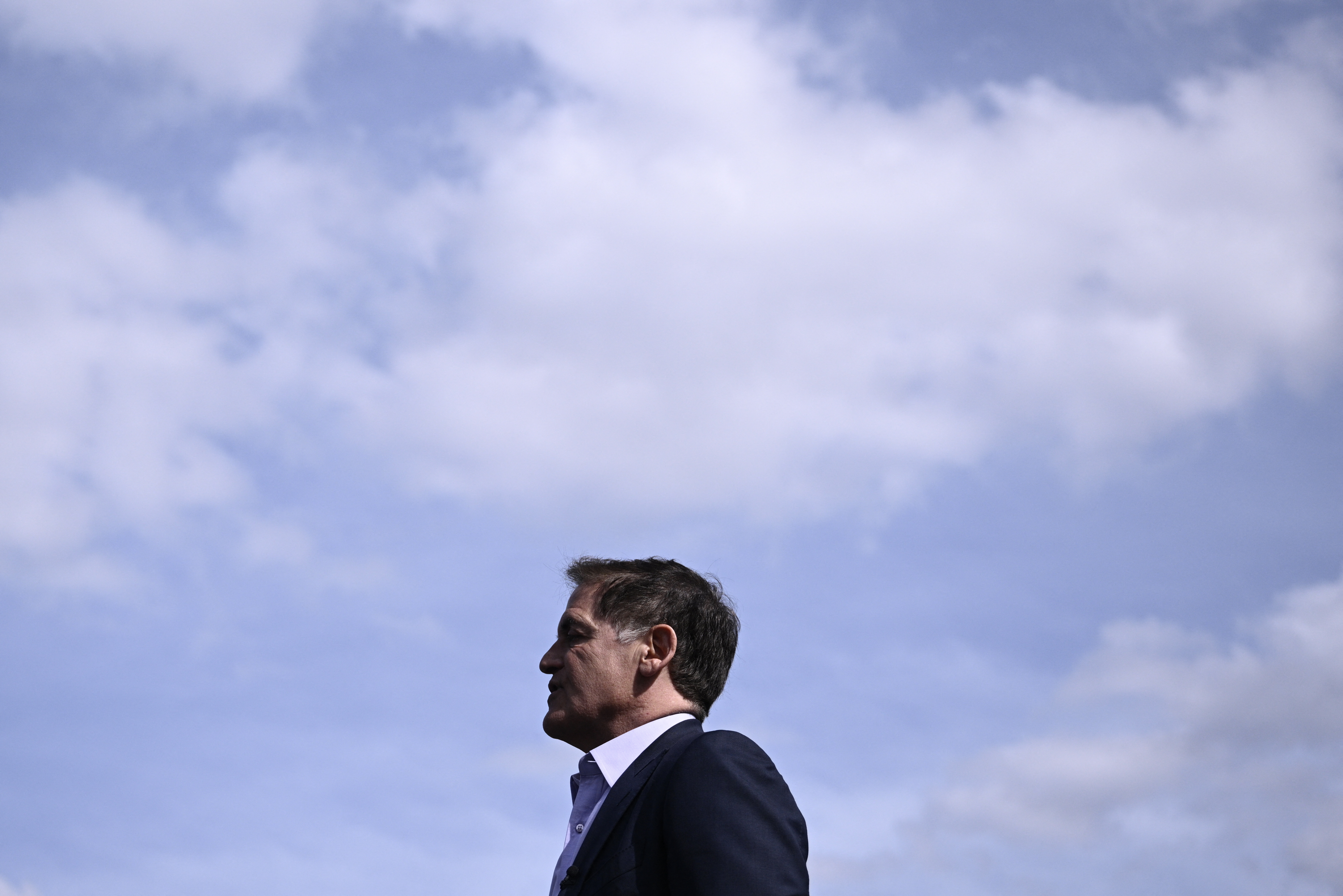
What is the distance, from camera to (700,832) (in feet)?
19.0

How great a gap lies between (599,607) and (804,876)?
2049mm

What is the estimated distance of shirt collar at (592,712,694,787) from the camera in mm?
6656

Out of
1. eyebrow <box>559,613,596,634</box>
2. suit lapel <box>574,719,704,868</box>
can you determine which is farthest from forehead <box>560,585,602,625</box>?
suit lapel <box>574,719,704,868</box>

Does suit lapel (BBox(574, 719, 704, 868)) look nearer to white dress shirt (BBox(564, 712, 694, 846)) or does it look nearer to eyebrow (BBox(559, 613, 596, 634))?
white dress shirt (BBox(564, 712, 694, 846))

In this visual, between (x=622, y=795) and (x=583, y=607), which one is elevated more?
(x=583, y=607)

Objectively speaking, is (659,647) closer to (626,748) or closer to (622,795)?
(626,748)

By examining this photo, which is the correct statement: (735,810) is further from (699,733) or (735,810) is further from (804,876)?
(699,733)

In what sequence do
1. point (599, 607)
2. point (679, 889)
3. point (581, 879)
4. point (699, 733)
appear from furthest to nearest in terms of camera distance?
point (599, 607), point (699, 733), point (581, 879), point (679, 889)

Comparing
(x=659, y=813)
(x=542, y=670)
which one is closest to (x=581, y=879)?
(x=659, y=813)

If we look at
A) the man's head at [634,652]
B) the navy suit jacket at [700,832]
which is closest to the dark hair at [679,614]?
the man's head at [634,652]

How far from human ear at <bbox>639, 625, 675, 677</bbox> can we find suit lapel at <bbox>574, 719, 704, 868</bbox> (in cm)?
51

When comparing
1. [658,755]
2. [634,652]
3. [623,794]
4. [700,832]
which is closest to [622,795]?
[623,794]

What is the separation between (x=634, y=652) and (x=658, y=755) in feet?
2.46

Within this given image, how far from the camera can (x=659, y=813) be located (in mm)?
6109
